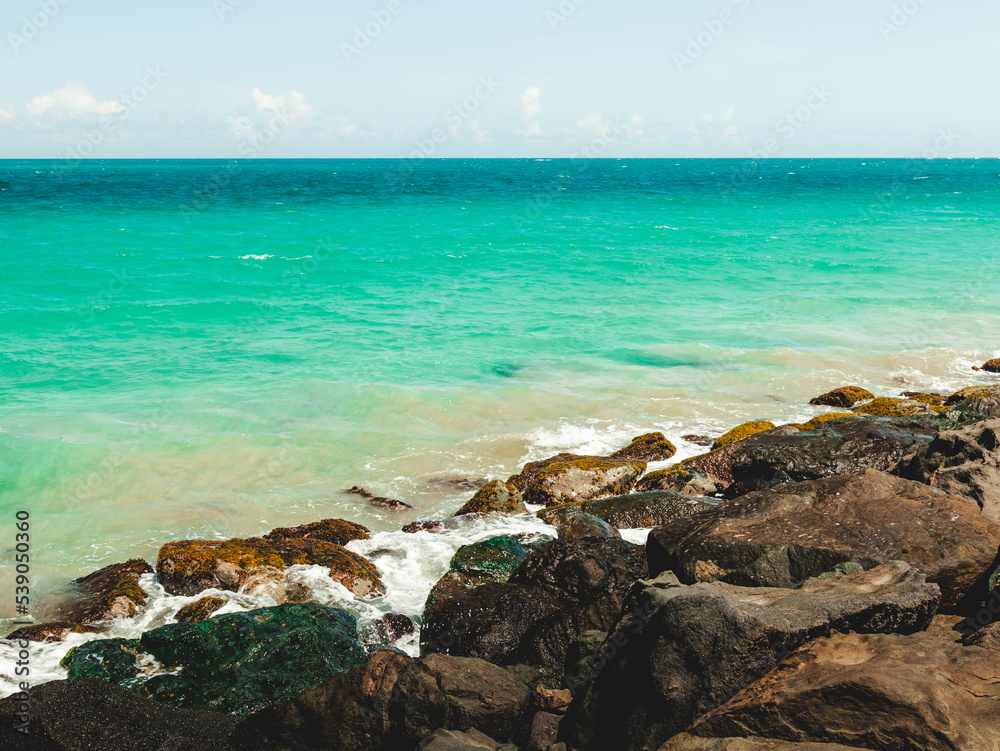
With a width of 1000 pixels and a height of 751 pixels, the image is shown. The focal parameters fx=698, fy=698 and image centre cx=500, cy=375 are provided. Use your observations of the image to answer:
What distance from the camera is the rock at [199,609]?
355 inches

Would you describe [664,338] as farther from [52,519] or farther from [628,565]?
[52,519]

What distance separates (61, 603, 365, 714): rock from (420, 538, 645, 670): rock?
3.77ft

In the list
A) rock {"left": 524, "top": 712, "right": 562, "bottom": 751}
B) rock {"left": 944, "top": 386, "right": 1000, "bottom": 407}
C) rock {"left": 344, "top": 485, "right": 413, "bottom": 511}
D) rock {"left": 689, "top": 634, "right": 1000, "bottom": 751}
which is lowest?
rock {"left": 344, "top": 485, "right": 413, "bottom": 511}

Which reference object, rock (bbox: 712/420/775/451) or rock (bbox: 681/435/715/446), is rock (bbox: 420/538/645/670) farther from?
rock (bbox: 681/435/715/446)

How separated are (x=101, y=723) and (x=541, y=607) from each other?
4.42m

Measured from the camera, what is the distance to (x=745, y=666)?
4969 millimetres

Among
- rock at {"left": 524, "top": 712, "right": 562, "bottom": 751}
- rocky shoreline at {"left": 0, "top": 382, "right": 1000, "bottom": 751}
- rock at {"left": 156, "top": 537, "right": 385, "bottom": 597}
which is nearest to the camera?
rocky shoreline at {"left": 0, "top": 382, "right": 1000, "bottom": 751}

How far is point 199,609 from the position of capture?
9117mm

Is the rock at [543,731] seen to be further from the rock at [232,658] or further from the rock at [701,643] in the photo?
the rock at [232,658]

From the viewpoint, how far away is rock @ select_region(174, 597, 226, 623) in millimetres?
9008

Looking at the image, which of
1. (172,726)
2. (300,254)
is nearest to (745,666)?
(172,726)

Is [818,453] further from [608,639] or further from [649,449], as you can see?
[608,639]

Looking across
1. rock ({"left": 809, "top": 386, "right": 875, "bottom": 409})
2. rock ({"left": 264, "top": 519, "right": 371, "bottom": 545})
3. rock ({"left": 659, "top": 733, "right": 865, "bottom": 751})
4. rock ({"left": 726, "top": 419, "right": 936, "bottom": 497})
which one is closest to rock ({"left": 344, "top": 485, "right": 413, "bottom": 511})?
rock ({"left": 264, "top": 519, "right": 371, "bottom": 545})

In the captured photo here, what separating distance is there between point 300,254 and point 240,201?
31812 millimetres
